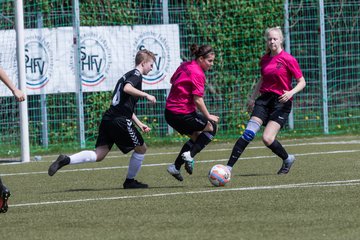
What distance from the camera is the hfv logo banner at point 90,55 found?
17.9m

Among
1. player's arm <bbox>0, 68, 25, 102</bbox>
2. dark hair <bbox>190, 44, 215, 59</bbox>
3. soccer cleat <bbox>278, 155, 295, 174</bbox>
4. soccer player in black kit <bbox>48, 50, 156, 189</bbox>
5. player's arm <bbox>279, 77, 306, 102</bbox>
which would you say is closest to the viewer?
player's arm <bbox>0, 68, 25, 102</bbox>

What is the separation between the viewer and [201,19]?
19.8 meters

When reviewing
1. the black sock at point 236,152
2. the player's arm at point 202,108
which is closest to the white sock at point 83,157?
the player's arm at point 202,108

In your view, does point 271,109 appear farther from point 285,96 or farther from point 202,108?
point 202,108

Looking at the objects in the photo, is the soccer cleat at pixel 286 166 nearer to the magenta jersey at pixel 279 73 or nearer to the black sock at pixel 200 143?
the magenta jersey at pixel 279 73

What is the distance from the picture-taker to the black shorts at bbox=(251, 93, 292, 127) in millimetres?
11819

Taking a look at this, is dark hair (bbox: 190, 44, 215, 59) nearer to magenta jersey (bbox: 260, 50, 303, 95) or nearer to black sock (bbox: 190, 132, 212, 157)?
magenta jersey (bbox: 260, 50, 303, 95)

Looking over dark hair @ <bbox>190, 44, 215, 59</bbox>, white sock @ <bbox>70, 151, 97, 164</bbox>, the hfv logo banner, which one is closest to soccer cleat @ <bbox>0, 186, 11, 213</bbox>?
white sock @ <bbox>70, 151, 97, 164</bbox>

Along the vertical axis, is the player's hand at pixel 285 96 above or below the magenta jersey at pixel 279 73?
below

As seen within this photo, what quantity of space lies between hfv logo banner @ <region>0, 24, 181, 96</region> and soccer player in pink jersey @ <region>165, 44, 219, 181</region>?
6578 mm

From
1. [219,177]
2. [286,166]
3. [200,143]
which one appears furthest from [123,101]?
[286,166]

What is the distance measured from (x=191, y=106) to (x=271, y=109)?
3.18 feet

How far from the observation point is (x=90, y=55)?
60.7 ft

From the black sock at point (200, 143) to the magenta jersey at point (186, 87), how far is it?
0.32 meters
